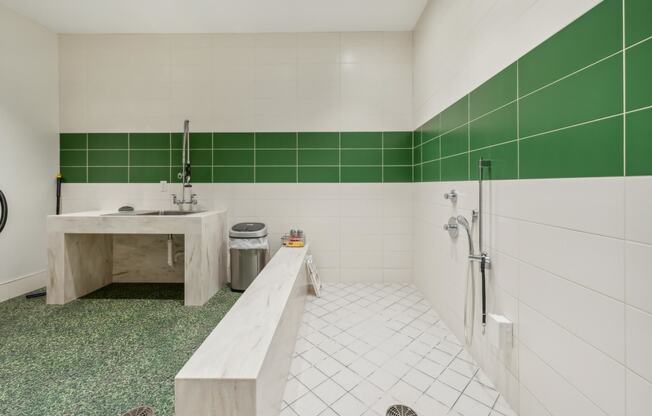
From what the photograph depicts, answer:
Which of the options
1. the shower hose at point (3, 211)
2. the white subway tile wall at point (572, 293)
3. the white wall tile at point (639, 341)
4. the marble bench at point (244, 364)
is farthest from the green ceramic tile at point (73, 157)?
the white wall tile at point (639, 341)

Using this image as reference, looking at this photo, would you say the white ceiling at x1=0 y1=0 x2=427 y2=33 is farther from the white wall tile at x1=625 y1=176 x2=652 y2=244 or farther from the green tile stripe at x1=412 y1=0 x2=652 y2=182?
the white wall tile at x1=625 y1=176 x2=652 y2=244

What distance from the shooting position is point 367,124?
3123mm

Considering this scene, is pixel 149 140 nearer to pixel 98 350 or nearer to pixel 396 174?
pixel 98 350

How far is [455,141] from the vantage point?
2010 millimetres

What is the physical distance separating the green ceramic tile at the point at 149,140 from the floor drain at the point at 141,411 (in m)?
2.56

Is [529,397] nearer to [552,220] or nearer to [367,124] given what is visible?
[552,220]

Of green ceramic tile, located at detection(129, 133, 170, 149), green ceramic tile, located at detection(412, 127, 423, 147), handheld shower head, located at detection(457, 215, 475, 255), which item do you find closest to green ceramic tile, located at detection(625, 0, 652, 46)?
handheld shower head, located at detection(457, 215, 475, 255)

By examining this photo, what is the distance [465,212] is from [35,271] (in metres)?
3.93

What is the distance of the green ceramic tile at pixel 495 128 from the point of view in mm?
1371

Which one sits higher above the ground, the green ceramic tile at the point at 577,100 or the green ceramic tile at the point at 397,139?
the green ceramic tile at the point at 397,139

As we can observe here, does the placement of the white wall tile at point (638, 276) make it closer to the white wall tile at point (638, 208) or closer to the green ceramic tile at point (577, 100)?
the white wall tile at point (638, 208)

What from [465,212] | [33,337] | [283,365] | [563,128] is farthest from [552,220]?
[33,337]

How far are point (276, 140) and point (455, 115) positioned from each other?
1821 mm

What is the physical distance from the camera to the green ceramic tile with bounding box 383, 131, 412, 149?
10.3ft
